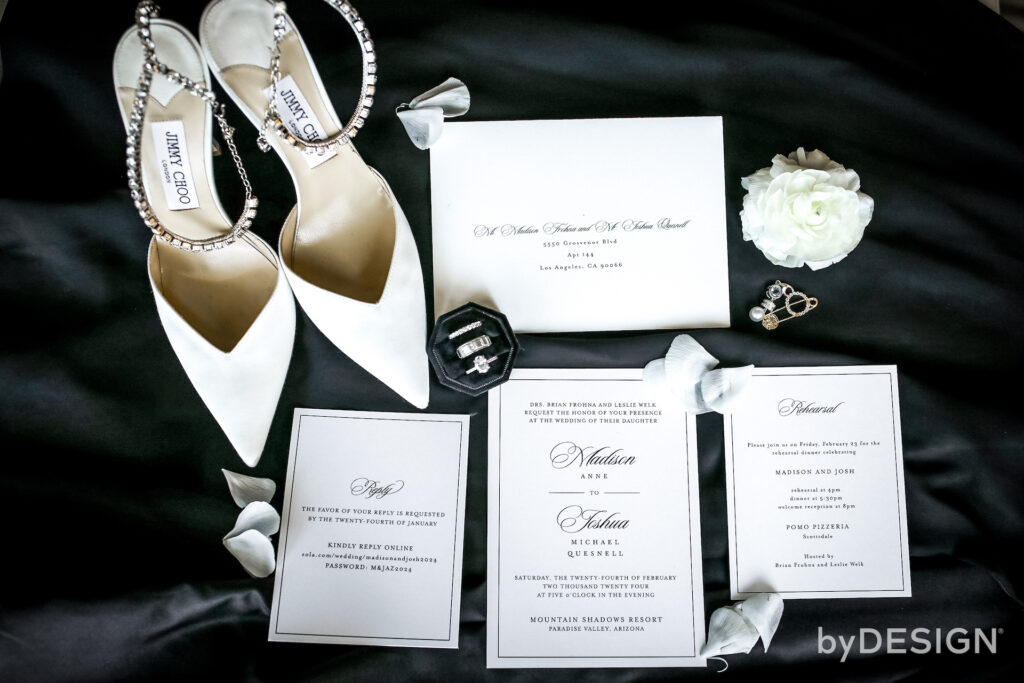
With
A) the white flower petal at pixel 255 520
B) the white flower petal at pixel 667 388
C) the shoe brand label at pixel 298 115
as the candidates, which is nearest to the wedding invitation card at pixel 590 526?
the white flower petal at pixel 667 388

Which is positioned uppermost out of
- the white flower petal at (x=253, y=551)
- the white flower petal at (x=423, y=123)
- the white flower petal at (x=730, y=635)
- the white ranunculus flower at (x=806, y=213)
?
the white flower petal at (x=423, y=123)

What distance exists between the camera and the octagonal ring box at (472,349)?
792 mm

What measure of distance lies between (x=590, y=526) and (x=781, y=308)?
1.19 ft

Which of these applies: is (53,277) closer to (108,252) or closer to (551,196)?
(108,252)

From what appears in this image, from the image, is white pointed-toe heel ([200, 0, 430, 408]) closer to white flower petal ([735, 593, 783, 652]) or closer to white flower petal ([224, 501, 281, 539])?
white flower petal ([224, 501, 281, 539])

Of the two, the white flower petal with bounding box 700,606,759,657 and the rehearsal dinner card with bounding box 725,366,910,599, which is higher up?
the rehearsal dinner card with bounding box 725,366,910,599

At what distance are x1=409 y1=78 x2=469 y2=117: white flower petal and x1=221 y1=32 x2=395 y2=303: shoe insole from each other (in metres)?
0.11

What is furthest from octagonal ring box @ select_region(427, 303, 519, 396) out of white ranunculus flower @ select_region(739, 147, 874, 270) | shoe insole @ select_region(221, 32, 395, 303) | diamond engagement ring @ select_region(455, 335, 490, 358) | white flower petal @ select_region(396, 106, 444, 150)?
white ranunculus flower @ select_region(739, 147, 874, 270)

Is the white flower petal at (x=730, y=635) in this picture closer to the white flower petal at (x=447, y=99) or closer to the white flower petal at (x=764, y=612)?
the white flower petal at (x=764, y=612)

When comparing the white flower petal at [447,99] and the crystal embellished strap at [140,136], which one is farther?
the white flower petal at [447,99]

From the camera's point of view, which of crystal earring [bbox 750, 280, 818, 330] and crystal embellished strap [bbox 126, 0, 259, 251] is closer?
crystal embellished strap [bbox 126, 0, 259, 251]

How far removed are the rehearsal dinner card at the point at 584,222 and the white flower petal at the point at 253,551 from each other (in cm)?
35

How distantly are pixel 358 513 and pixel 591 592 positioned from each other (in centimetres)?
30

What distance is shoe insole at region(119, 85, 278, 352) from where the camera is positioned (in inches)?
32.2
